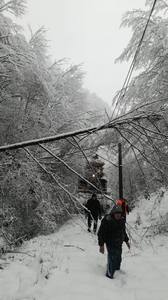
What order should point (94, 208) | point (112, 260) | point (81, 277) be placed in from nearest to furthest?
point (81, 277) < point (112, 260) < point (94, 208)

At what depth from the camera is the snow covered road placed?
5.25 meters

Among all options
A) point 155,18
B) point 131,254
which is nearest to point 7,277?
point 131,254

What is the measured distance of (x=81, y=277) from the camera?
6188 mm

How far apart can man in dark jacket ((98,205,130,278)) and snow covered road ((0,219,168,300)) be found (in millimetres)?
294

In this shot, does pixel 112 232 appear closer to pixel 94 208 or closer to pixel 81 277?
pixel 81 277

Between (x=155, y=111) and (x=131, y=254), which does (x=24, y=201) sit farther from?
(x=155, y=111)

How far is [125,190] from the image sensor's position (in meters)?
28.7

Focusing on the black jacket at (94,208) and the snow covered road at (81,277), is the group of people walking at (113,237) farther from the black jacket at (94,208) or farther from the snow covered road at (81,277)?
the black jacket at (94,208)

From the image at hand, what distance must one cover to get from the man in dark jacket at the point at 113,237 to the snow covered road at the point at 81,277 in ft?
0.97

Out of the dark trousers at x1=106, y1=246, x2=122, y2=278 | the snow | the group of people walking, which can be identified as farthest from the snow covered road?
the group of people walking

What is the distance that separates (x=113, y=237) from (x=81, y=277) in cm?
105

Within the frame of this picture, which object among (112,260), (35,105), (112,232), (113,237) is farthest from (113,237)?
(35,105)

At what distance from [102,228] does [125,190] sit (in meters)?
22.4

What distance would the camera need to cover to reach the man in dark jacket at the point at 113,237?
6.37 m
